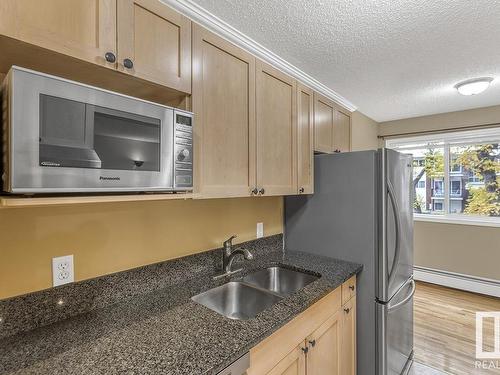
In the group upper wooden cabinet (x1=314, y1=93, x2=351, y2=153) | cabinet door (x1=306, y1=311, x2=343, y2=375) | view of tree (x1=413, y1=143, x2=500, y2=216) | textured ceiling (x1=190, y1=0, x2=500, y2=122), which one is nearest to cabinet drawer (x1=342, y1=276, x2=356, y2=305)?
cabinet door (x1=306, y1=311, x2=343, y2=375)

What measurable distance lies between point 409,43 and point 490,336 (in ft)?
9.16

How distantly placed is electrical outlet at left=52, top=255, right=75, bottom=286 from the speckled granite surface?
2.1 inches

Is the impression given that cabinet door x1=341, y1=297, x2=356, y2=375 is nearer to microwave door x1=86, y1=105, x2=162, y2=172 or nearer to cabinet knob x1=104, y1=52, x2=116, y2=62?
microwave door x1=86, y1=105, x2=162, y2=172

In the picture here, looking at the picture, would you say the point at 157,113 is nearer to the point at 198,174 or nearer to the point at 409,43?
the point at 198,174

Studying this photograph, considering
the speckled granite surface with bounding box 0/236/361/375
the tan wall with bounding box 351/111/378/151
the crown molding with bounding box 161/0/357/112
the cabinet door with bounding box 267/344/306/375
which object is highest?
the crown molding with bounding box 161/0/357/112

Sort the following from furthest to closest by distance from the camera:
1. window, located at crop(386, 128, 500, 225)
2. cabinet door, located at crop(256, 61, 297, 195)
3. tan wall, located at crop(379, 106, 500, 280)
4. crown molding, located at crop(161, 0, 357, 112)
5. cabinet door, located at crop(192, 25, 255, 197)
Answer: window, located at crop(386, 128, 500, 225)
tan wall, located at crop(379, 106, 500, 280)
cabinet door, located at crop(256, 61, 297, 195)
crown molding, located at crop(161, 0, 357, 112)
cabinet door, located at crop(192, 25, 255, 197)

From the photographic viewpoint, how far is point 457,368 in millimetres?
2150

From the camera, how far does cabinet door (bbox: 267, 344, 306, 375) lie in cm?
115

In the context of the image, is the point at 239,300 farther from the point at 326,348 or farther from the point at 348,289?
the point at 348,289

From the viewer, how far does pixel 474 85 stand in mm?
2494

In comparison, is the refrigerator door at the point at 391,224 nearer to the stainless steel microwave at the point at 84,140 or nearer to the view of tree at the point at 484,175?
the stainless steel microwave at the point at 84,140

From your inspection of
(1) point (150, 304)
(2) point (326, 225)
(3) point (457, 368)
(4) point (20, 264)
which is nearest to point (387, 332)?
(2) point (326, 225)

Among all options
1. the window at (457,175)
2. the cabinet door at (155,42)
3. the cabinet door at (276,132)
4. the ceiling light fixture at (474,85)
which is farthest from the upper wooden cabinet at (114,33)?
the window at (457,175)

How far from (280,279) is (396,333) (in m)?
0.91
